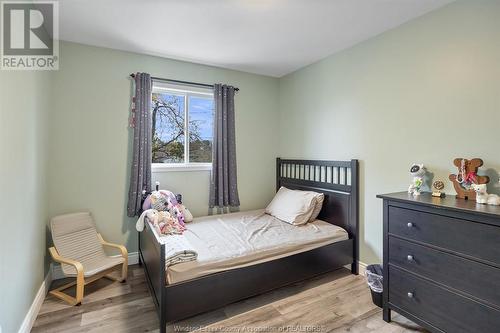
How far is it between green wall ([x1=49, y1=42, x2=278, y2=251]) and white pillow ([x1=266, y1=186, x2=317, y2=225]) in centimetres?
99

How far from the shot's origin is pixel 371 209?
2.60 m

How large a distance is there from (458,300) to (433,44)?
6.42 feet

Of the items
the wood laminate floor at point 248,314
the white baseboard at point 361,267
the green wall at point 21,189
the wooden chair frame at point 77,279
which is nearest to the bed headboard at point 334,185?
the white baseboard at point 361,267

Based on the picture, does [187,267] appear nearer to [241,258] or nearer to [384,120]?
[241,258]

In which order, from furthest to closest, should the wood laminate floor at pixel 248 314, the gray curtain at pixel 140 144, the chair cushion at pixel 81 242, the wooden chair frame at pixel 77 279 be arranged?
1. the gray curtain at pixel 140 144
2. the chair cushion at pixel 81 242
3. the wooden chair frame at pixel 77 279
4. the wood laminate floor at pixel 248 314

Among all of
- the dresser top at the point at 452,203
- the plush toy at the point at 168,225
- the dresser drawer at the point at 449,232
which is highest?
the dresser top at the point at 452,203

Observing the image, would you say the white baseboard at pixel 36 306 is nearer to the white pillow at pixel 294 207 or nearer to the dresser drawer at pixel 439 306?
the white pillow at pixel 294 207

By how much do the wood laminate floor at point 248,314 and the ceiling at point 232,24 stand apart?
8.24 ft

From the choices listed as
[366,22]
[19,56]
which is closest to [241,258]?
[19,56]

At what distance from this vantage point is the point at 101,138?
9.17 feet

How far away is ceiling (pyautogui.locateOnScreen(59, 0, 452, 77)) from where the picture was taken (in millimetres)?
2014

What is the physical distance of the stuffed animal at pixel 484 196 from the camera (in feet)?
5.31

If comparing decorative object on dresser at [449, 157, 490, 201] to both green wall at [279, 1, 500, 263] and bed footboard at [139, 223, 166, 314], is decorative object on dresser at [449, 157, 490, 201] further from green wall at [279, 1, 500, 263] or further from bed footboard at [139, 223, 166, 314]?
bed footboard at [139, 223, 166, 314]

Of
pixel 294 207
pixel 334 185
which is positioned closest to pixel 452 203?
pixel 334 185
